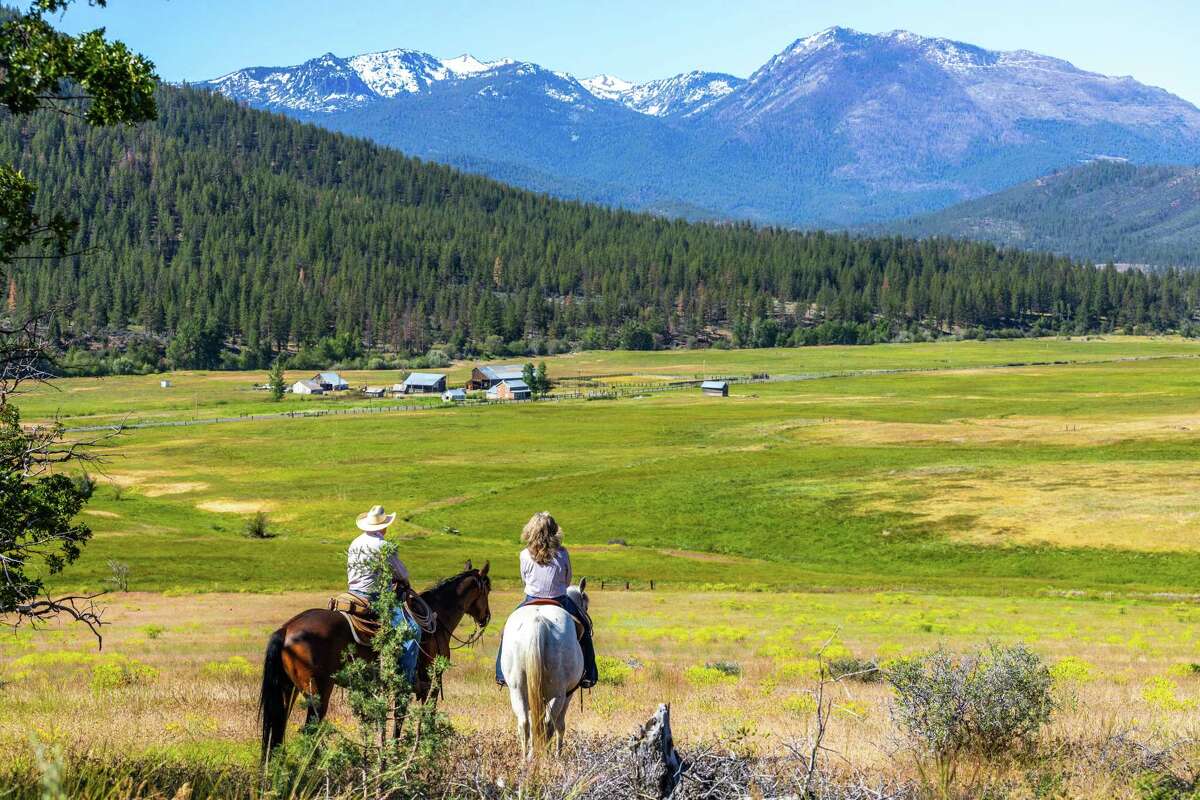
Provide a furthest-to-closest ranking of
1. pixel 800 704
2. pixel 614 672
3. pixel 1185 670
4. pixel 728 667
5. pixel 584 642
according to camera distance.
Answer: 1. pixel 1185 670
2. pixel 728 667
3. pixel 614 672
4. pixel 800 704
5. pixel 584 642

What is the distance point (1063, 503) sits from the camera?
74.1 meters

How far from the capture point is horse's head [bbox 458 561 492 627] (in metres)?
16.4

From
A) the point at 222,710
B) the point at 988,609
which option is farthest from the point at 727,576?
the point at 222,710

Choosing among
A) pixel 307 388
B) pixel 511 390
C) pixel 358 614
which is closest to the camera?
pixel 358 614

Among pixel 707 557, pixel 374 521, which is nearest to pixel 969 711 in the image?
pixel 374 521

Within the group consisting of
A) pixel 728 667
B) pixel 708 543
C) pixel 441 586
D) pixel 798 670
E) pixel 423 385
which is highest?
pixel 441 586

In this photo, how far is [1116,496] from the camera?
2977 inches

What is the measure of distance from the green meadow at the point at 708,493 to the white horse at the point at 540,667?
16.9 m

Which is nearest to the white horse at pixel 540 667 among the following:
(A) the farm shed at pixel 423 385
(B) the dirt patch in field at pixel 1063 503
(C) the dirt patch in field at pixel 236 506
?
(B) the dirt patch in field at pixel 1063 503

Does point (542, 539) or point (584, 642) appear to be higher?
point (542, 539)

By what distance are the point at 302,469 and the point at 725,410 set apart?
60431 millimetres

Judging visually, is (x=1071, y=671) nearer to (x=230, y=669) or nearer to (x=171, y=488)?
(x=230, y=669)

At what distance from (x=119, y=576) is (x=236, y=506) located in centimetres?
3278

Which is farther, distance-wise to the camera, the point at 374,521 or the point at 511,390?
the point at 511,390
